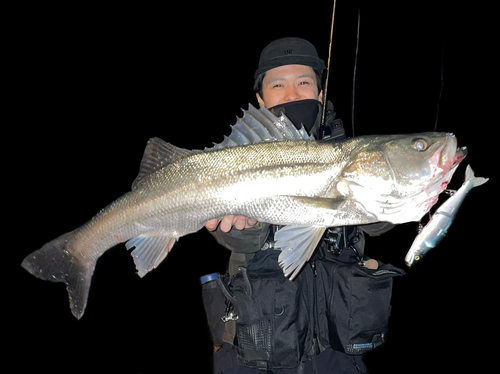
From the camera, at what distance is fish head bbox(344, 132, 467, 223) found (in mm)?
1630

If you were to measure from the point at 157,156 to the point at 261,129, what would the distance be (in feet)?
2.36

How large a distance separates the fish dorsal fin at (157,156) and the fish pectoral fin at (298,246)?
2.85 ft

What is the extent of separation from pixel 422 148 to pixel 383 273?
2.96 ft

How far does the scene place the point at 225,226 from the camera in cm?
206

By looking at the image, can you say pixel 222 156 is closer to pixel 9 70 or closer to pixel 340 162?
pixel 340 162

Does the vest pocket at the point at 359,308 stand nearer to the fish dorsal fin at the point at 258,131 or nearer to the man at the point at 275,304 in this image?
the man at the point at 275,304

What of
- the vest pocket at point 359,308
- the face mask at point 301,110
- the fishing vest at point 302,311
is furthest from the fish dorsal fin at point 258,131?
the vest pocket at point 359,308

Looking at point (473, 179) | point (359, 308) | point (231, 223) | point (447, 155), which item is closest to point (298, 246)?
point (231, 223)

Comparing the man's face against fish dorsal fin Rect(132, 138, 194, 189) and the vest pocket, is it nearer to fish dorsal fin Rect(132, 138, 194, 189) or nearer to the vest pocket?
fish dorsal fin Rect(132, 138, 194, 189)

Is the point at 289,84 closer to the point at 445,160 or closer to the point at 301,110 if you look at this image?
the point at 301,110

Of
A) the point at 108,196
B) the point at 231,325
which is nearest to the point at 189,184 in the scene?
the point at 231,325

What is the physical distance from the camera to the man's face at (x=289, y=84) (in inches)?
103

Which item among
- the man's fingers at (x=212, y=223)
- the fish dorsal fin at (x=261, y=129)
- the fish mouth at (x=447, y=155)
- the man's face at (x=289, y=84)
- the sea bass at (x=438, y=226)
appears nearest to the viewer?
the fish mouth at (x=447, y=155)

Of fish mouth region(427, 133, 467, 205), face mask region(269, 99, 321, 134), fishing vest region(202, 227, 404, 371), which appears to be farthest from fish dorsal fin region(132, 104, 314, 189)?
fishing vest region(202, 227, 404, 371)
